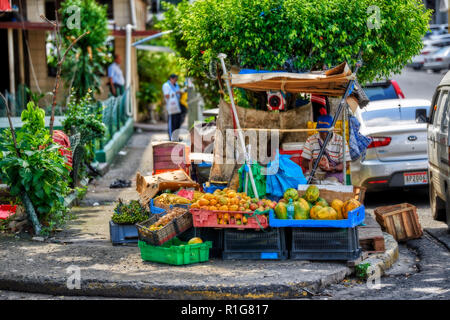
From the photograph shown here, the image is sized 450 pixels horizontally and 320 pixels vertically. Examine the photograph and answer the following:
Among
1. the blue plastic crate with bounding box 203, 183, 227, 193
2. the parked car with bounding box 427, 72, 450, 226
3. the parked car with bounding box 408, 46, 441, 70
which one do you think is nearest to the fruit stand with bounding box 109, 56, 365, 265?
the blue plastic crate with bounding box 203, 183, 227, 193

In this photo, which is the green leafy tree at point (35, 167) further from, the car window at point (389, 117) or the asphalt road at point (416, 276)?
the car window at point (389, 117)

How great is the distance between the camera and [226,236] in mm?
8195

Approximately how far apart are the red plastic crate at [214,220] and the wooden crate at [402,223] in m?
2.50

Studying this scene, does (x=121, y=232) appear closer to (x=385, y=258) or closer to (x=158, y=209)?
(x=158, y=209)

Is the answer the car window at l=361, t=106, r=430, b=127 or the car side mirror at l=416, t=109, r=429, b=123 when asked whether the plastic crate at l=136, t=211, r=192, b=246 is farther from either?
the car window at l=361, t=106, r=430, b=127

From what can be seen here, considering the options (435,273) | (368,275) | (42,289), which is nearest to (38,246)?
(42,289)

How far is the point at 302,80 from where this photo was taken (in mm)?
9031

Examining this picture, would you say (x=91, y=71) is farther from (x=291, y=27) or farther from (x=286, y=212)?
(x=286, y=212)

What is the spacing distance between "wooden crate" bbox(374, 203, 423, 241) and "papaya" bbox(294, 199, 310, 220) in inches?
82.0

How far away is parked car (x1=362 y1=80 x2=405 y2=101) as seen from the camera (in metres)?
14.7

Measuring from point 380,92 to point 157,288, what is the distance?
9019mm

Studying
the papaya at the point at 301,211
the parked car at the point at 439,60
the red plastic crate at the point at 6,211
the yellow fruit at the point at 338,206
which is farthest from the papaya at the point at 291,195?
the parked car at the point at 439,60

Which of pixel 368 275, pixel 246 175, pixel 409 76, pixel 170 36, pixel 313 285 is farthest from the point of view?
pixel 409 76

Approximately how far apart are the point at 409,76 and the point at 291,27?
31.6 meters
